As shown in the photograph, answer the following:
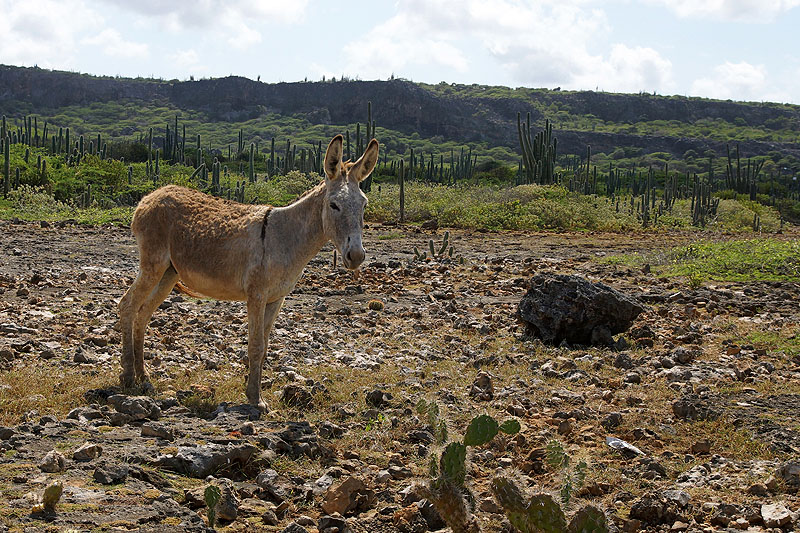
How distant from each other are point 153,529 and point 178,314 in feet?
22.9

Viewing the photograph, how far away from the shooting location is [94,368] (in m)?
7.32

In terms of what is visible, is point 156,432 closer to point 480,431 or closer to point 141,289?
point 141,289

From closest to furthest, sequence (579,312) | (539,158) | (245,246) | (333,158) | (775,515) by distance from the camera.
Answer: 1. (775,515)
2. (333,158)
3. (245,246)
4. (579,312)
5. (539,158)

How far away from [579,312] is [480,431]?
19.5 feet

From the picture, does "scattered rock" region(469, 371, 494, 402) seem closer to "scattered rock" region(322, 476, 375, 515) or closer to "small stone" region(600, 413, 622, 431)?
"small stone" region(600, 413, 622, 431)

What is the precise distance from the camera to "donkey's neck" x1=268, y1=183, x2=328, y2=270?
6.77m

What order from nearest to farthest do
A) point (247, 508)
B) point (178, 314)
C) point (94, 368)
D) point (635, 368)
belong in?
point (247, 508)
point (94, 368)
point (635, 368)
point (178, 314)

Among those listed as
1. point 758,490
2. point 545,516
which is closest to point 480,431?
point 545,516

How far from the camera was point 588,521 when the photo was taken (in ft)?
12.4

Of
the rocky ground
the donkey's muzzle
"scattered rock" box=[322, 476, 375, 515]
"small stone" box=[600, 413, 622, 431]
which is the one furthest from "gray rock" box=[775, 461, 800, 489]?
the donkey's muzzle

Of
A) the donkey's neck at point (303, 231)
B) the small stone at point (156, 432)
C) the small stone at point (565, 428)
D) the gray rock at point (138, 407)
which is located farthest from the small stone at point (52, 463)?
the small stone at point (565, 428)

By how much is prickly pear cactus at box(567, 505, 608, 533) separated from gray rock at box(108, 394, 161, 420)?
3377 millimetres

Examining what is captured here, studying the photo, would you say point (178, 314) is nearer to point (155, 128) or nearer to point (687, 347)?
point (687, 347)

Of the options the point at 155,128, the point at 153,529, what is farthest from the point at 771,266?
the point at 155,128
